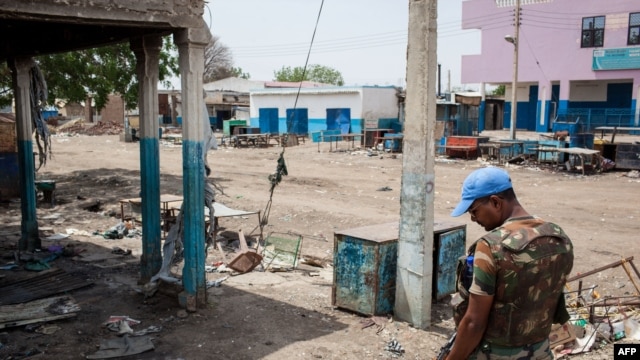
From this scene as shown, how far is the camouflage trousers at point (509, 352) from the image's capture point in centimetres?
264

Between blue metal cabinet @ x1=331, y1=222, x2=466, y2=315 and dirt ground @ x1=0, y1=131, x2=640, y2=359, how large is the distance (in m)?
0.19

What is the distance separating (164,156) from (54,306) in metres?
18.7

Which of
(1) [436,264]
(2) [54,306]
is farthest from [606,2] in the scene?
(2) [54,306]

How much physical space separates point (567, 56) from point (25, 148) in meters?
30.6

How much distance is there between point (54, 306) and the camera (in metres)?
6.23

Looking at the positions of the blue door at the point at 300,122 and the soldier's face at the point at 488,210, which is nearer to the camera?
the soldier's face at the point at 488,210

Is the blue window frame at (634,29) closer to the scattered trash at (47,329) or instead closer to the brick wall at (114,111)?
the scattered trash at (47,329)

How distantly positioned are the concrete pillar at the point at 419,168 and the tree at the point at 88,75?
1003 centimetres

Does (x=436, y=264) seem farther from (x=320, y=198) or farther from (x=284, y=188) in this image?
(x=284, y=188)

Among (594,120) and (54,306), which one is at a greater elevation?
(594,120)

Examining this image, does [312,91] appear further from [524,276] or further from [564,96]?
[524,276]

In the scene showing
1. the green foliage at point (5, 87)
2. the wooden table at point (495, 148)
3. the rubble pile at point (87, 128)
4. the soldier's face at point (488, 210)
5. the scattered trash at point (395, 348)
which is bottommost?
the scattered trash at point (395, 348)

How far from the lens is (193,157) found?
612 centimetres

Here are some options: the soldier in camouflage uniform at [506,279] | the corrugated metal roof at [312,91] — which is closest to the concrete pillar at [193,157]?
the soldier in camouflage uniform at [506,279]
